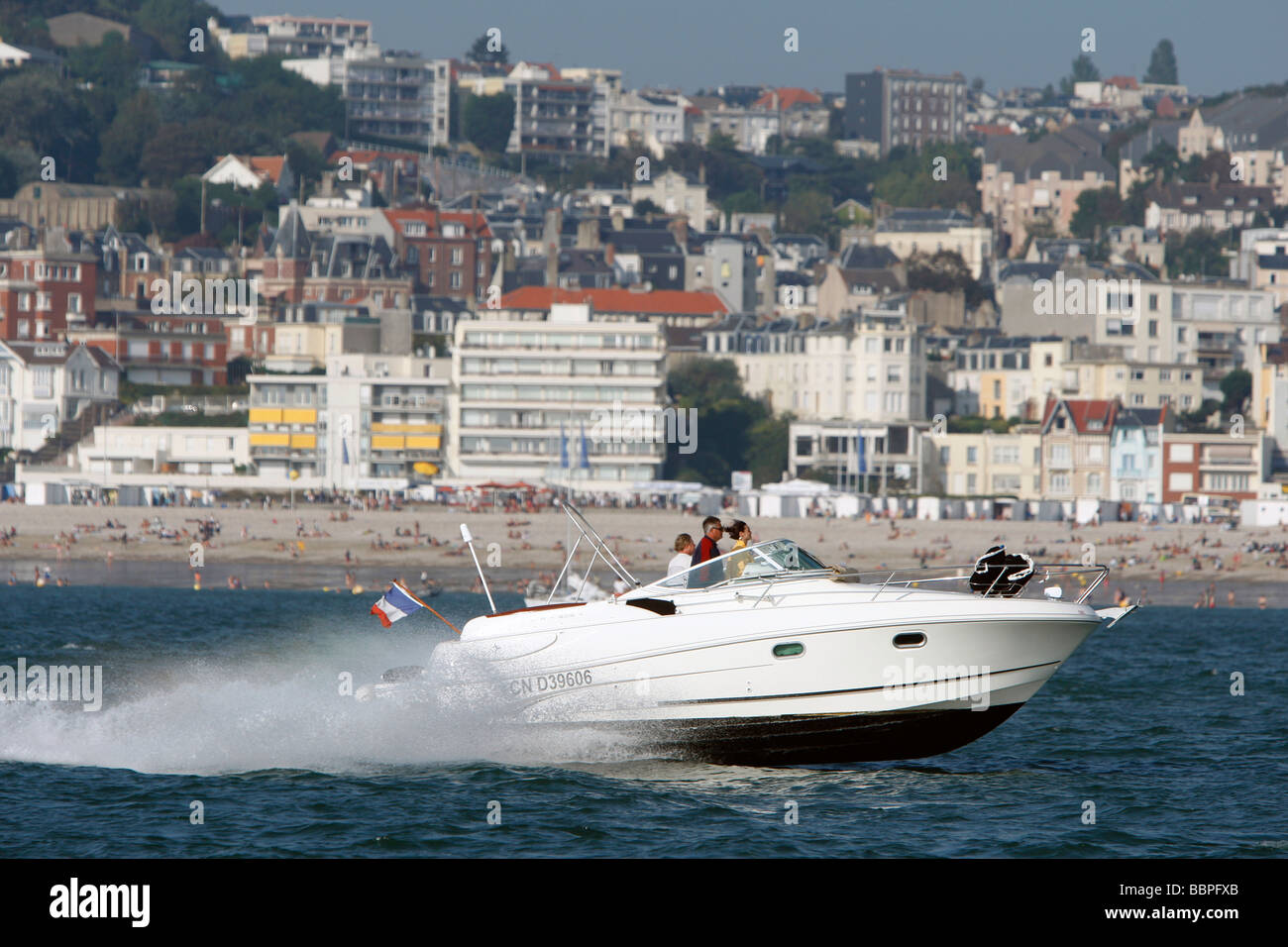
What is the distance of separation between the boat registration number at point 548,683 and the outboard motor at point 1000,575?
4.06m

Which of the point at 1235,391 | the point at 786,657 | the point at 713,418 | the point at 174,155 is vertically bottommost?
the point at 786,657

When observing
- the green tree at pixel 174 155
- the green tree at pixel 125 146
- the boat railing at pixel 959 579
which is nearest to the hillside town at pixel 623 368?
the green tree at pixel 174 155

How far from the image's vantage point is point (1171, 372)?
113 meters

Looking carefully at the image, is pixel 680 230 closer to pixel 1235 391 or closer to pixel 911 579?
pixel 1235 391

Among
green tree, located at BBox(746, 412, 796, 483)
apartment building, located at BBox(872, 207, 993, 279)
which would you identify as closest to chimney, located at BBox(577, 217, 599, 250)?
apartment building, located at BBox(872, 207, 993, 279)

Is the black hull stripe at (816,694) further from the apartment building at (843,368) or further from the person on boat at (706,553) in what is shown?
the apartment building at (843,368)

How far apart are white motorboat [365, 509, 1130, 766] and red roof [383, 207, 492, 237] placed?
14175 cm

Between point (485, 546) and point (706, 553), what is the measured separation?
52083 mm

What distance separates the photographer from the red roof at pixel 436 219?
16175 cm

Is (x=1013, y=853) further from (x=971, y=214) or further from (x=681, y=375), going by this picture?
(x=971, y=214)

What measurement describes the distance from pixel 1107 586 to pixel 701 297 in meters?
74.9

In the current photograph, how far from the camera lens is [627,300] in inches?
5423

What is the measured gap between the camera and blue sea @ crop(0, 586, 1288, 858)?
20.0m

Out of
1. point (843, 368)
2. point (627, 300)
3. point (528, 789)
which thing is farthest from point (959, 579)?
point (627, 300)
